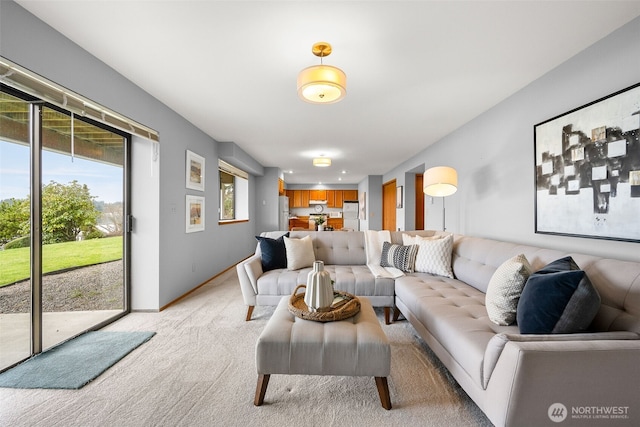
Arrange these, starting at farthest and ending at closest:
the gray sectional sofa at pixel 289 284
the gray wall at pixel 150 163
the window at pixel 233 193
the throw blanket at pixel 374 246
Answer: the window at pixel 233 193, the throw blanket at pixel 374 246, the gray sectional sofa at pixel 289 284, the gray wall at pixel 150 163

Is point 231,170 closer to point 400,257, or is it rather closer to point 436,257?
point 400,257

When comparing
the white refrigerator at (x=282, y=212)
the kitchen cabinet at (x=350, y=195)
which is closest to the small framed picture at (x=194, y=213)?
the white refrigerator at (x=282, y=212)

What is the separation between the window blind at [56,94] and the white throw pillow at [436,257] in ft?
10.6

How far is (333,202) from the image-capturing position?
1086 cm

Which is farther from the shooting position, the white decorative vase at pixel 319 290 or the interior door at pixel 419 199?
the interior door at pixel 419 199

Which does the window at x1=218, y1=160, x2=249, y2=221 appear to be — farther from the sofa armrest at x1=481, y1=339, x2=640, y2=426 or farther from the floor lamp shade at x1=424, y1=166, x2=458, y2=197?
the sofa armrest at x1=481, y1=339, x2=640, y2=426

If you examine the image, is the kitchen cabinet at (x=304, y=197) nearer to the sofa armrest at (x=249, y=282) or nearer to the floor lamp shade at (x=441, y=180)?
the floor lamp shade at (x=441, y=180)

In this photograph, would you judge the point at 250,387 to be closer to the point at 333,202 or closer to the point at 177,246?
the point at 177,246

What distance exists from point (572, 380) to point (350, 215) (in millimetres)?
9566

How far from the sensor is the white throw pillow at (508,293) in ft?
5.43

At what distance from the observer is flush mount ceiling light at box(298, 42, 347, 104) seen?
1.90m

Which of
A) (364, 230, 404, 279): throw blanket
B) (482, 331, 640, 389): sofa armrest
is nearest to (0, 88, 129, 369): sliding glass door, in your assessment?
(364, 230, 404, 279): throw blanket

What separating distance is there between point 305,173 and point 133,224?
5748mm

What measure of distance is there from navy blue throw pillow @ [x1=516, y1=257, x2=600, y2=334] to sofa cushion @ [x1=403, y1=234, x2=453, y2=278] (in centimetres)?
138
